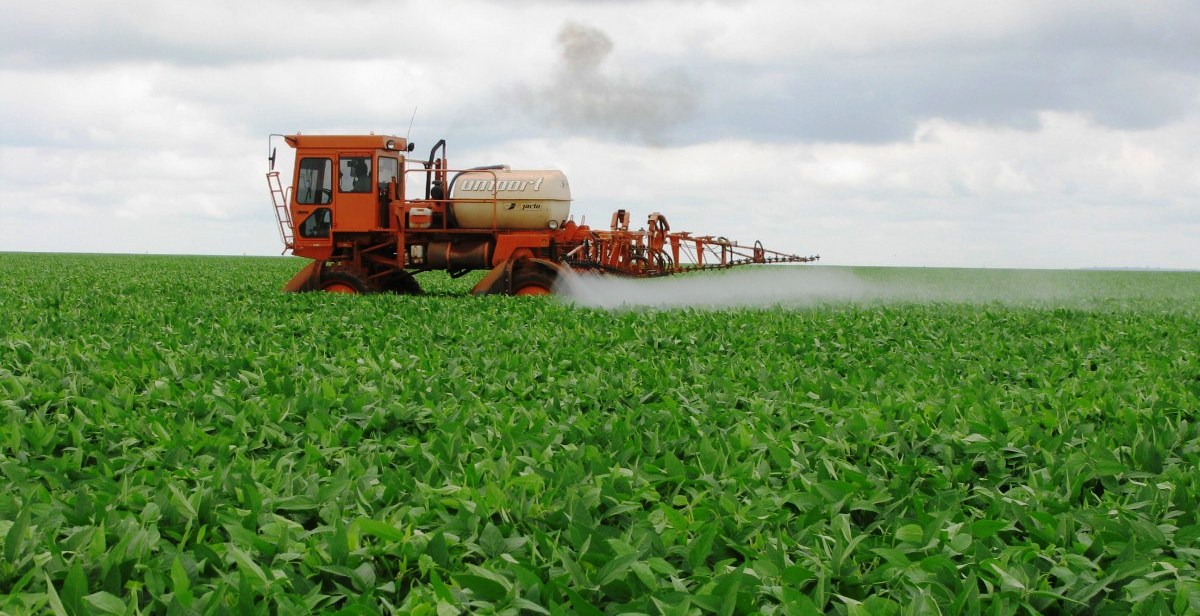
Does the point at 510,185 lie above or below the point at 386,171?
below

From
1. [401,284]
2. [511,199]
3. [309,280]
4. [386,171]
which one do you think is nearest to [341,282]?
[309,280]

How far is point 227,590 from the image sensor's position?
11.2 feet

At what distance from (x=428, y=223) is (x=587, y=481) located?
15.4 m

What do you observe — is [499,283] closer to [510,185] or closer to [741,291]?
[510,185]

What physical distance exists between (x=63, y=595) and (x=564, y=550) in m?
1.78

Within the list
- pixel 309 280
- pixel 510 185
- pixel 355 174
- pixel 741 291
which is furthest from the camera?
pixel 741 291

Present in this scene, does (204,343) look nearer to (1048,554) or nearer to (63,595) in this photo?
(63,595)

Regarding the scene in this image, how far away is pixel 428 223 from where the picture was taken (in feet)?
63.5

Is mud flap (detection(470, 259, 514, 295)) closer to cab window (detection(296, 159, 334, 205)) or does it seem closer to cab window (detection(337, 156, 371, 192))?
cab window (detection(337, 156, 371, 192))

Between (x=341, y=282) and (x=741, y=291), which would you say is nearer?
(x=341, y=282)

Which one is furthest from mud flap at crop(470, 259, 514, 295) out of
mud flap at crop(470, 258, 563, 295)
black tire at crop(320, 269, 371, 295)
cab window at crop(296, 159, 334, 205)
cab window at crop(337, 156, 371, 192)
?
cab window at crop(296, 159, 334, 205)

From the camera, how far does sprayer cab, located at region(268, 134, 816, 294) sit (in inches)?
744

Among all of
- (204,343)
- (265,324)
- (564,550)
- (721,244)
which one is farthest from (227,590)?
(721,244)

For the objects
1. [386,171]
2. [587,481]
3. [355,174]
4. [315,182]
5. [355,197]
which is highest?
[386,171]
